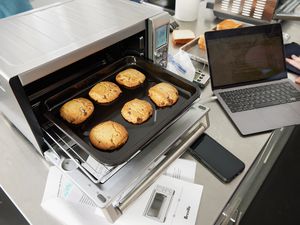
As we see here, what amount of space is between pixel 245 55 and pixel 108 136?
0.56 meters

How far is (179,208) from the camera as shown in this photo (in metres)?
0.57

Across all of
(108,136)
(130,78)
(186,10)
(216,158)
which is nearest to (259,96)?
(216,158)

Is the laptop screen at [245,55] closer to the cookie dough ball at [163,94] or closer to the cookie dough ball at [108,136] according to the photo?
the cookie dough ball at [163,94]

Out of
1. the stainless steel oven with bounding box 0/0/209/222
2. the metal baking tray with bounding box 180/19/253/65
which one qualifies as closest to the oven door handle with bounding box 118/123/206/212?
the stainless steel oven with bounding box 0/0/209/222

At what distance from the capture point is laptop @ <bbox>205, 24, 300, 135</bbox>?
0.77 metres

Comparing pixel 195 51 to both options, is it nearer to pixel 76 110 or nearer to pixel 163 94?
pixel 163 94

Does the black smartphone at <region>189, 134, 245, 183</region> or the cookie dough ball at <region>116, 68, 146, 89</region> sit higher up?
the cookie dough ball at <region>116, 68, 146, 89</region>

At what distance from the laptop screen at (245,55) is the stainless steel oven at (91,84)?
0.58 ft

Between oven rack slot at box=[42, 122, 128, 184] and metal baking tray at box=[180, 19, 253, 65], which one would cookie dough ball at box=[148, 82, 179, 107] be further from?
metal baking tray at box=[180, 19, 253, 65]

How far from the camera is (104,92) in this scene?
0.69 m

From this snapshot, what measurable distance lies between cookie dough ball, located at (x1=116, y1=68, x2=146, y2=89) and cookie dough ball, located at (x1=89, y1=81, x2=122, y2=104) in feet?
0.10

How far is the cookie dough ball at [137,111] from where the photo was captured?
63 cm

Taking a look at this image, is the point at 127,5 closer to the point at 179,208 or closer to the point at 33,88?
the point at 33,88

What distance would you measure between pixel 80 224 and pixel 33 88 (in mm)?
357
